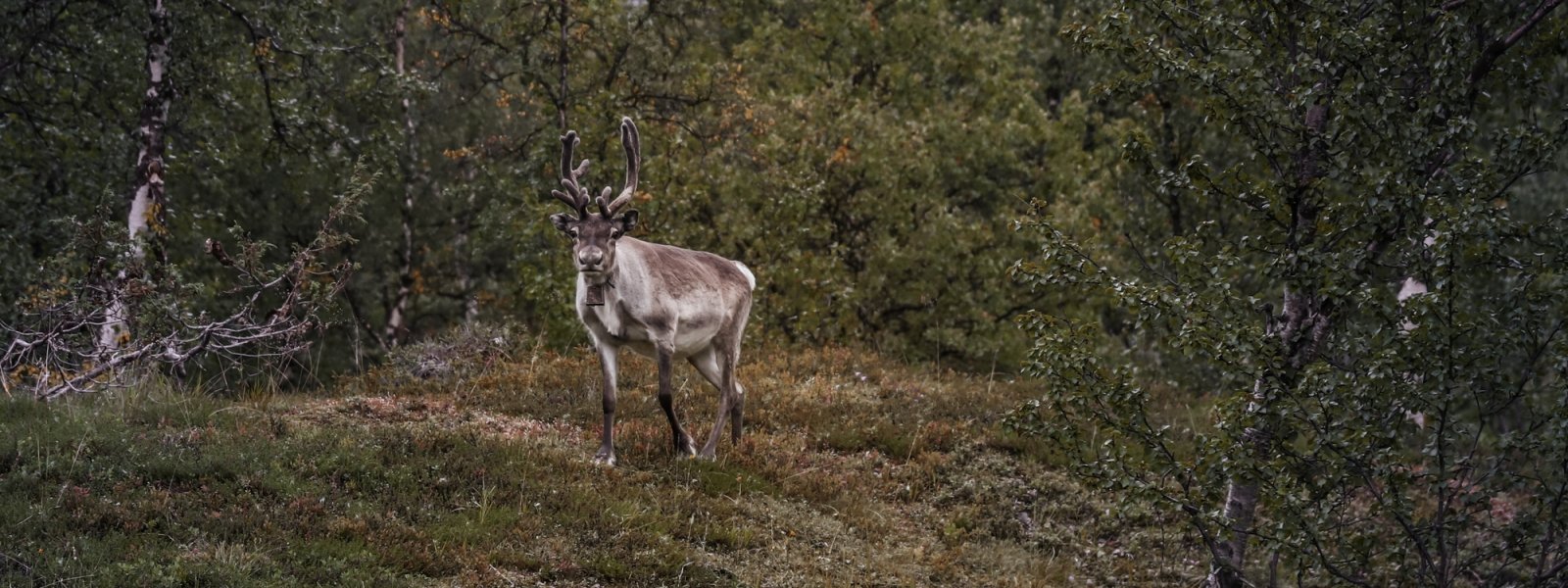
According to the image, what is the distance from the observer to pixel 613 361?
35.7 feet

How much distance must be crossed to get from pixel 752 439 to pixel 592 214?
10.2ft

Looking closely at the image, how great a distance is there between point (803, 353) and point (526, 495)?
26.3 ft

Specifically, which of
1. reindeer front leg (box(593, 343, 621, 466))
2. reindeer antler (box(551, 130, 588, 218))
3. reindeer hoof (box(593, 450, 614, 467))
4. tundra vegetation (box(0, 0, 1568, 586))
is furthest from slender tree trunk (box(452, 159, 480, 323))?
reindeer hoof (box(593, 450, 614, 467))

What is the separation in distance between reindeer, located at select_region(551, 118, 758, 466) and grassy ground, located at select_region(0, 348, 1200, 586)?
2.10ft

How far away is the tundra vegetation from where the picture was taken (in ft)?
24.1

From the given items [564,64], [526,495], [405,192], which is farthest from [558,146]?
[526,495]

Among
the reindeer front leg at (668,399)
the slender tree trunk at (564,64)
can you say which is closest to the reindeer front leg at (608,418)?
the reindeer front leg at (668,399)

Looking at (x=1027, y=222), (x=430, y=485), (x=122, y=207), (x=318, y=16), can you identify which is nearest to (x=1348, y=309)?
(x=1027, y=222)

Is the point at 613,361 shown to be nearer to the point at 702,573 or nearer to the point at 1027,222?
the point at 702,573

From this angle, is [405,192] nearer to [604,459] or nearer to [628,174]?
[628,174]

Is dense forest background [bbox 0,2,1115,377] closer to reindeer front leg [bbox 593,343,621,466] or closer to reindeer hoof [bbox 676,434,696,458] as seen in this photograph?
reindeer front leg [bbox 593,343,621,466]

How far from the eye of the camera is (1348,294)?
7281 millimetres

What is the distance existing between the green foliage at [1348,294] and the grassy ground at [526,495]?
4.98 feet

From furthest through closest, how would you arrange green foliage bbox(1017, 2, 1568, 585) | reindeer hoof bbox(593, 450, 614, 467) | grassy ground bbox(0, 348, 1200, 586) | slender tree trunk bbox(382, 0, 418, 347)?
slender tree trunk bbox(382, 0, 418, 347) < reindeer hoof bbox(593, 450, 614, 467) < grassy ground bbox(0, 348, 1200, 586) < green foliage bbox(1017, 2, 1568, 585)
